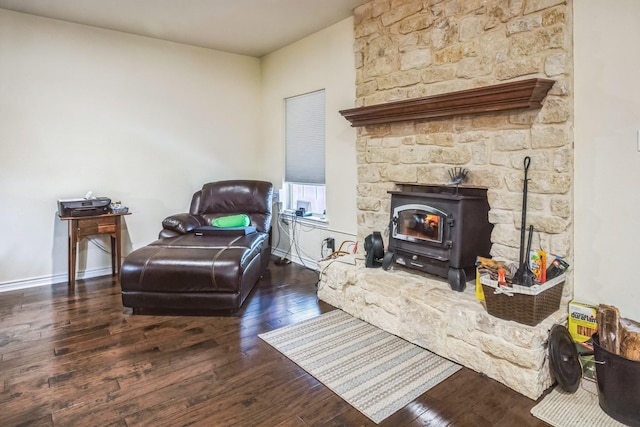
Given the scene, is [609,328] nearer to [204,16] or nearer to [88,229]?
[204,16]

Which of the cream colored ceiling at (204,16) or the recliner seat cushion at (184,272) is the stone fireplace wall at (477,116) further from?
the recliner seat cushion at (184,272)

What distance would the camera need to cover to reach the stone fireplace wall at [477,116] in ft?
7.52

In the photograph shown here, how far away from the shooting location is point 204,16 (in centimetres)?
371

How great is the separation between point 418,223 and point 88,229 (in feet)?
10.1

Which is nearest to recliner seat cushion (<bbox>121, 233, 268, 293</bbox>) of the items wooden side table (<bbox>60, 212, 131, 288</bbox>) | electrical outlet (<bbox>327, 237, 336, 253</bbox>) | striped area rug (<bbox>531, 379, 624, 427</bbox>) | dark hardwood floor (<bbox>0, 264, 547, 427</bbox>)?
dark hardwood floor (<bbox>0, 264, 547, 427</bbox>)

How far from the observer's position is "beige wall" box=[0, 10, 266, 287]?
12.1ft

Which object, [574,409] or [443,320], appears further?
[443,320]

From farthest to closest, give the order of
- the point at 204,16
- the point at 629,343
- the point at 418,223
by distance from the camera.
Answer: the point at 204,16 → the point at 418,223 → the point at 629,343

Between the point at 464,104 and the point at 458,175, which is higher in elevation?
the point at 464,104

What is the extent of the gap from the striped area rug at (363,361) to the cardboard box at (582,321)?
71cm

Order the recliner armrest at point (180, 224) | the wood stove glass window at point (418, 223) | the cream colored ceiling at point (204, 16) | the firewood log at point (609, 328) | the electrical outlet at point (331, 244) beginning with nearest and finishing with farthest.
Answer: the firewood log at point (609, 328)
the wood stove glass window at point (418, 223)
the cream colored ceiling at point (204, 16)
the recliner armrest at point (180, 224)
the electrical outlet at point (331, 244)

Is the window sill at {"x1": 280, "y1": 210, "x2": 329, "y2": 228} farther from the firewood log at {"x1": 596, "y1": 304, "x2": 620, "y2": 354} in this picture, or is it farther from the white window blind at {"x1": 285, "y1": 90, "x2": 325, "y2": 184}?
the firewood log at {"x1": 596, "y1": 304, "x2": 620, "y2": 354}

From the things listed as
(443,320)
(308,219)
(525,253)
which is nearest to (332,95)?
(308,219)

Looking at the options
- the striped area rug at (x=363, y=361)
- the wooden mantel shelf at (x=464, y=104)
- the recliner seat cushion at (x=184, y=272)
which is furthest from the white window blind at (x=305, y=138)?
the striped area rug at (x=363, y=361)
